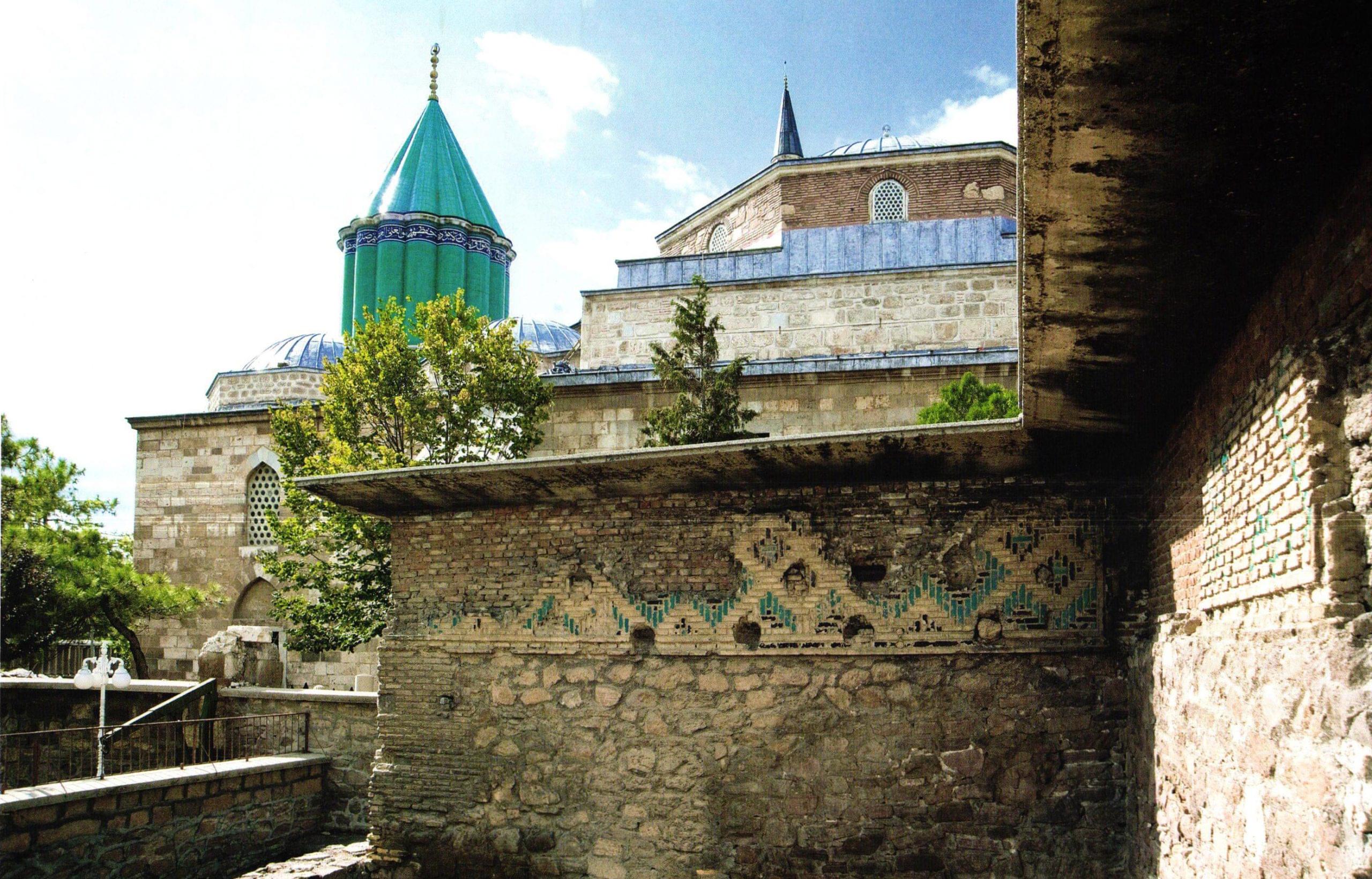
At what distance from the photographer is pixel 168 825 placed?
8.05 metres

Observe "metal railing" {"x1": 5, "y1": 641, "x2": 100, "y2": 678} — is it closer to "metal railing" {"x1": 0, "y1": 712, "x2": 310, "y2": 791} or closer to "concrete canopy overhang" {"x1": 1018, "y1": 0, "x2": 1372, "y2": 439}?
"metal railing" {"x1": 0, "y1": 712, "x2": 310, "y2": 791}

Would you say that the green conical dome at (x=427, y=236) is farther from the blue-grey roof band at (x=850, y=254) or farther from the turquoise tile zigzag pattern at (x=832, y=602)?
the turquoise tile zigzag pattern at (x=832, y=602)

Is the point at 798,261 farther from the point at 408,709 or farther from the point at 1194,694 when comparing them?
the point at 1194,694

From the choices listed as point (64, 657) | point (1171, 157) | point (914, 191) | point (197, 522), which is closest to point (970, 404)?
point (1171, 157)

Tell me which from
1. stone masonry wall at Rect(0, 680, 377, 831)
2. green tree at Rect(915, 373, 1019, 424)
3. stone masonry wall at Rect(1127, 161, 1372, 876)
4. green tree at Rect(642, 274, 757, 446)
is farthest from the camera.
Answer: green tree at Rect(642, 274, 757, 446)

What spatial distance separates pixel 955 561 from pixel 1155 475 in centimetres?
113

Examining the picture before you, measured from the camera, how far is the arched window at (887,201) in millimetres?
16750

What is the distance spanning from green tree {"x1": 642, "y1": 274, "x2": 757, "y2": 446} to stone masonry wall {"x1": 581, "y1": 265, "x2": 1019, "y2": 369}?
285 cm

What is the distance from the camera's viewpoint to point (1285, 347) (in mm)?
3607

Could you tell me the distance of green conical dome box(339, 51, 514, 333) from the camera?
30031 millimetres

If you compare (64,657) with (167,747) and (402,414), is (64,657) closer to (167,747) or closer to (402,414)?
(167,747)

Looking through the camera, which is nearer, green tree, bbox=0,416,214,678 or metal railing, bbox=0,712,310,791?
metal railing, bbox=0,712,310,791

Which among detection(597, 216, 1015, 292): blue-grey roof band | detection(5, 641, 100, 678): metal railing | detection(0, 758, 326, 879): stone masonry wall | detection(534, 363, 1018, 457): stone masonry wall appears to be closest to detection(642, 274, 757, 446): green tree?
detection(534, 363, 1018, 457): stone masonry wall

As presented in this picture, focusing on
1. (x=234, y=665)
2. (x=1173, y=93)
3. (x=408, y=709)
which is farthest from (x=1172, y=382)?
(x=234, y=665)
